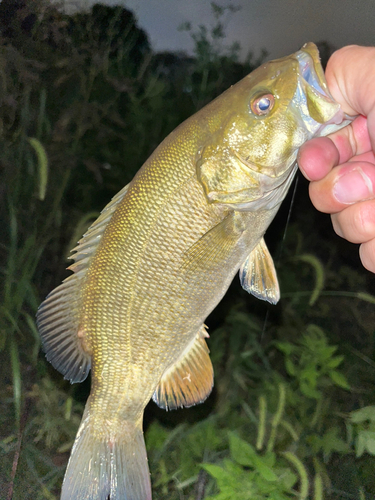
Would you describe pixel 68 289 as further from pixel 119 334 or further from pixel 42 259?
pixel 42 259

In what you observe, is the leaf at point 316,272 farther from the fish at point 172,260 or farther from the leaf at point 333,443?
the fish at point 172,260

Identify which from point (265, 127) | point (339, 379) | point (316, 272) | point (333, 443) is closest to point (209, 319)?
point (316, 272)

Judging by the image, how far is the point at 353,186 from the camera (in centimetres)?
77

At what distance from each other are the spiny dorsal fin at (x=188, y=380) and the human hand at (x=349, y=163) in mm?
407

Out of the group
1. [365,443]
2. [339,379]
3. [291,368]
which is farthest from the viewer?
[291,368]

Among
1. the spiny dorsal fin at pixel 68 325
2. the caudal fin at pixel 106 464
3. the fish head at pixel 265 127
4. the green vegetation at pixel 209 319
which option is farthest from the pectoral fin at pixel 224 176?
the green vegetation at pixel 209 319

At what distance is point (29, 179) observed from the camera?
4.23 ft

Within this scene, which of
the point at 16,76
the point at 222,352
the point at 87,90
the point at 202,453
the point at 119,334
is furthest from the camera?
the point at 222,352

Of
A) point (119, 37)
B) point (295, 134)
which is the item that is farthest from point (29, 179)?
point (295, 134)

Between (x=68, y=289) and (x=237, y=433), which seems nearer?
(x=68, y=289)

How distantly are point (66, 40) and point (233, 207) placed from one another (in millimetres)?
967

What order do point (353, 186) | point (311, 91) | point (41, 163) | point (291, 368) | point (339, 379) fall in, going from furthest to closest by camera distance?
point (291, 368) < point (339, 379) < point (41, 163) < point (353, 186) < point (311, 91)

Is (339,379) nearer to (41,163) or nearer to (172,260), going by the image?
(172,260)

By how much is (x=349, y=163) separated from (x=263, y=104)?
26 cm
